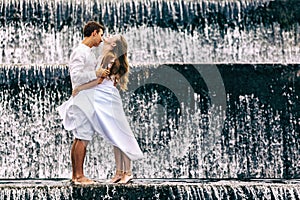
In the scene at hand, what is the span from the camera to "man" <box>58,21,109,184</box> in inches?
369

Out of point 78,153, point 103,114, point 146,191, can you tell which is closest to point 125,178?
point 146,191

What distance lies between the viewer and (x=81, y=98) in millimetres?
9469

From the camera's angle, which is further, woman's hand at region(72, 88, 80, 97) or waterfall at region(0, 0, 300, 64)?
waterfall at region(0, 0, 300, 64)

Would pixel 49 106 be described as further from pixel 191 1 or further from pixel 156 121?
pixel 191 1

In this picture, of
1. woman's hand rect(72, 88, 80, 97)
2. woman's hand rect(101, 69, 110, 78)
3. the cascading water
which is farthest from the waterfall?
woman's hand rect(72, 88, 80, 97)

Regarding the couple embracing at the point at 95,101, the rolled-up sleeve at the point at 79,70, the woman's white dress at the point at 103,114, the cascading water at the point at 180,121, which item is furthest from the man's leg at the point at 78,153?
the cascading water at the point at 180,121

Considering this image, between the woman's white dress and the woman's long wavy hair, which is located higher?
the woman's long wavy hair

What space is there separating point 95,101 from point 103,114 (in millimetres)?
165

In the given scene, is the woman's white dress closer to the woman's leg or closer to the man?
the man

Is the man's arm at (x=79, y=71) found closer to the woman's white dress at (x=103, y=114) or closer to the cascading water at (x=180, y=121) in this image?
the woman's white dress at (x=103, y=114)

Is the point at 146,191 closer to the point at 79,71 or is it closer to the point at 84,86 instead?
the point at 84,86

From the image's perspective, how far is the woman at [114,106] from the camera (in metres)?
9.48

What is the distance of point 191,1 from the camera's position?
15.6 m

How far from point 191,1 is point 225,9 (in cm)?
62
